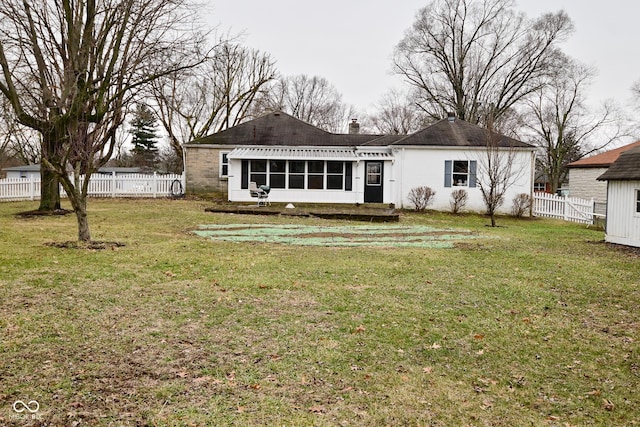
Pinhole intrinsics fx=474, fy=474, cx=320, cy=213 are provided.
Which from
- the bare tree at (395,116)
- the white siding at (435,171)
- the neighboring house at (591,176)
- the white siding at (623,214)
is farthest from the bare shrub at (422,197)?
the bare tree at (395,116)

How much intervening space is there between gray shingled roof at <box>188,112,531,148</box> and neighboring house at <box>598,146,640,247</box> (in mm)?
9529

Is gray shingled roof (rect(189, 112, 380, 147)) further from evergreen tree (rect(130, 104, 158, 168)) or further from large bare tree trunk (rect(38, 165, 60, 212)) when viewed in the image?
evergreen tree (rect(130, 104, 158, 168))

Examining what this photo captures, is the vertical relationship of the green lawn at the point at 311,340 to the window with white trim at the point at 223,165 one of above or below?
below

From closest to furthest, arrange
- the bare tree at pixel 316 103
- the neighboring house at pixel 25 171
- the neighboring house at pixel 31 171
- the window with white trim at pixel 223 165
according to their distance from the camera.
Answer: the window with white trim at pixel 223 165 < the neighboring house at pixel 25 171 < the neighboring house at pixel 31 171 < the bare tree at pixel 316 103

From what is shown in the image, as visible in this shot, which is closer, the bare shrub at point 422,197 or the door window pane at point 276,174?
the bare shrub at point 422,197

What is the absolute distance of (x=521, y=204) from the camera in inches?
933

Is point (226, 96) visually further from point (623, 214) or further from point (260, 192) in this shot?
point (623, 214)

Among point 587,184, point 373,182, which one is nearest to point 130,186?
point 373,182

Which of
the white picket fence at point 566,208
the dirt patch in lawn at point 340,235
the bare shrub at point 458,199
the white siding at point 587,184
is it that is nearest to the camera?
the dirt patch in lawn at point 340,235

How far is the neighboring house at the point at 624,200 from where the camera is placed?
12883mm

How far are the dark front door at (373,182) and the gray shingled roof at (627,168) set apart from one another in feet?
36.6

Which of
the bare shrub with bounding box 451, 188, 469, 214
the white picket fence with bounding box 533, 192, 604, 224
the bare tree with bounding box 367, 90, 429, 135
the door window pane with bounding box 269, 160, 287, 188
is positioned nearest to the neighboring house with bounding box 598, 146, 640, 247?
the white picket fence with bounding box 533, 192, 604, 224

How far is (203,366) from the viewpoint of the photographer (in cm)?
416

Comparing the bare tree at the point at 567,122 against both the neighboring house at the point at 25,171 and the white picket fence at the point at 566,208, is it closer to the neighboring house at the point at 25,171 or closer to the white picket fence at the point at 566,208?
the white picket fence at the point at 566,208
